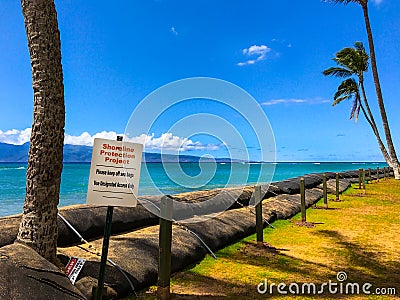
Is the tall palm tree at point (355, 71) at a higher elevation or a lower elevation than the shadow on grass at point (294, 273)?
higher

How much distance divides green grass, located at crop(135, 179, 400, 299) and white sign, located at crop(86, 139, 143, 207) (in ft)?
5.35

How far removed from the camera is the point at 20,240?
373cm

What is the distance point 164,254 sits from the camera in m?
4.37

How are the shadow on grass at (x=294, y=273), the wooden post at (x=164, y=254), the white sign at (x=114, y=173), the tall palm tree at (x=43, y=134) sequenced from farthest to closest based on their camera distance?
the shadow on grass at (x=294, y=273)
the wooden post at (x=164, y=254)
the tall palm tree at (x=43, y=134)
the white sign at (x=114, y=173)

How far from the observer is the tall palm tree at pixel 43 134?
146 inches

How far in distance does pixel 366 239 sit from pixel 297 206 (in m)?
4.84

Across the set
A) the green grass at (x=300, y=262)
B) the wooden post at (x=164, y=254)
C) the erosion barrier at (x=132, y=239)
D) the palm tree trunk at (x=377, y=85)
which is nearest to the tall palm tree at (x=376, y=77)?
the palm tree trunk at (x=377, y=85)

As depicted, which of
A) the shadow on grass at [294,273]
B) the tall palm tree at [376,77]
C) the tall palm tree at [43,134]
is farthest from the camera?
the tall palm tree at [376,77]

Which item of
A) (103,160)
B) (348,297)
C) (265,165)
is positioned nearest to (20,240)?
(103,160)

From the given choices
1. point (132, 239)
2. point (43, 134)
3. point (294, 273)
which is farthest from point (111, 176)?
point (294, 273)

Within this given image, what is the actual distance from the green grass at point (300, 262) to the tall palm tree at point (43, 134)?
1.52 meters

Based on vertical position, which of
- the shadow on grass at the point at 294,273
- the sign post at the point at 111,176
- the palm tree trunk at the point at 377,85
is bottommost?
the shadow on grass at the point at 294,273

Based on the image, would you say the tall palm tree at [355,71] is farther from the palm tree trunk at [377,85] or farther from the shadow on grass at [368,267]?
the shadow on grass at [368,267]

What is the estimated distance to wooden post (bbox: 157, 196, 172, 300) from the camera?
14.1 ft
